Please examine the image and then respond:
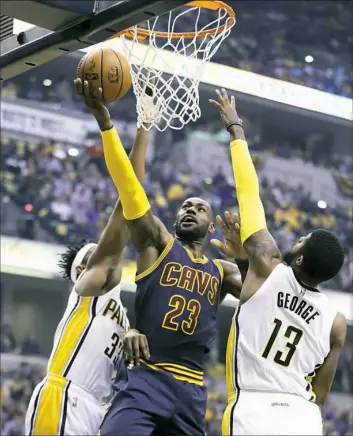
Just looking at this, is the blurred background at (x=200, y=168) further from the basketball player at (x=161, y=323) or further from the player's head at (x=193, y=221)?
the basketball player at (x=161, y=323)

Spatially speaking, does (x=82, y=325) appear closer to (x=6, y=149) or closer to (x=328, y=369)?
(x=328, y=369)

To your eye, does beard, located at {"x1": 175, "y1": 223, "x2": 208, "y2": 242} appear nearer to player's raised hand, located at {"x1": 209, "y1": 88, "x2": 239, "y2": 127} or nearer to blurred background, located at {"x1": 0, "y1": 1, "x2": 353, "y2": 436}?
player's raised hand, located at {"x1": 209, "y1": 88, "x2": 239, "y2": 127}

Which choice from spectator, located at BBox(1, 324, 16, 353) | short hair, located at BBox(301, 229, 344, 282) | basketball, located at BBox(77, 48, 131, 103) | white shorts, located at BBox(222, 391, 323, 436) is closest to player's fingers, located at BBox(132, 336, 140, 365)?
white shorts, located at BBox(222, 391, 323, 436)

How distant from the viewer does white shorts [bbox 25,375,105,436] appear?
477 centimetres

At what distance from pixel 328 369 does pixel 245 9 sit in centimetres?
1568

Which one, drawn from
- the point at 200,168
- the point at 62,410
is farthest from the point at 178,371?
the point at 200,168

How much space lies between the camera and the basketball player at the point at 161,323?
444cm

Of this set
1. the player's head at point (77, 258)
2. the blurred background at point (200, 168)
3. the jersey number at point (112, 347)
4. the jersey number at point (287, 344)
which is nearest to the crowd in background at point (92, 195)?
the blurred background at point (200, 168)

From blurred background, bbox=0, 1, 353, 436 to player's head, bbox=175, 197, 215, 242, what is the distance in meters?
8.50

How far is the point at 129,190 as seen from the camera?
4574 millimetres

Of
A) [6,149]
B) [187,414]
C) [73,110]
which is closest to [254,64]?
[73,110]

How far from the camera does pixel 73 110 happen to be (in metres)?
16.0

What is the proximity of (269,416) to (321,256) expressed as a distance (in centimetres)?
75

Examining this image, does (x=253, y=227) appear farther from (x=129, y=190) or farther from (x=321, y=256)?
(x=129, y=190)
